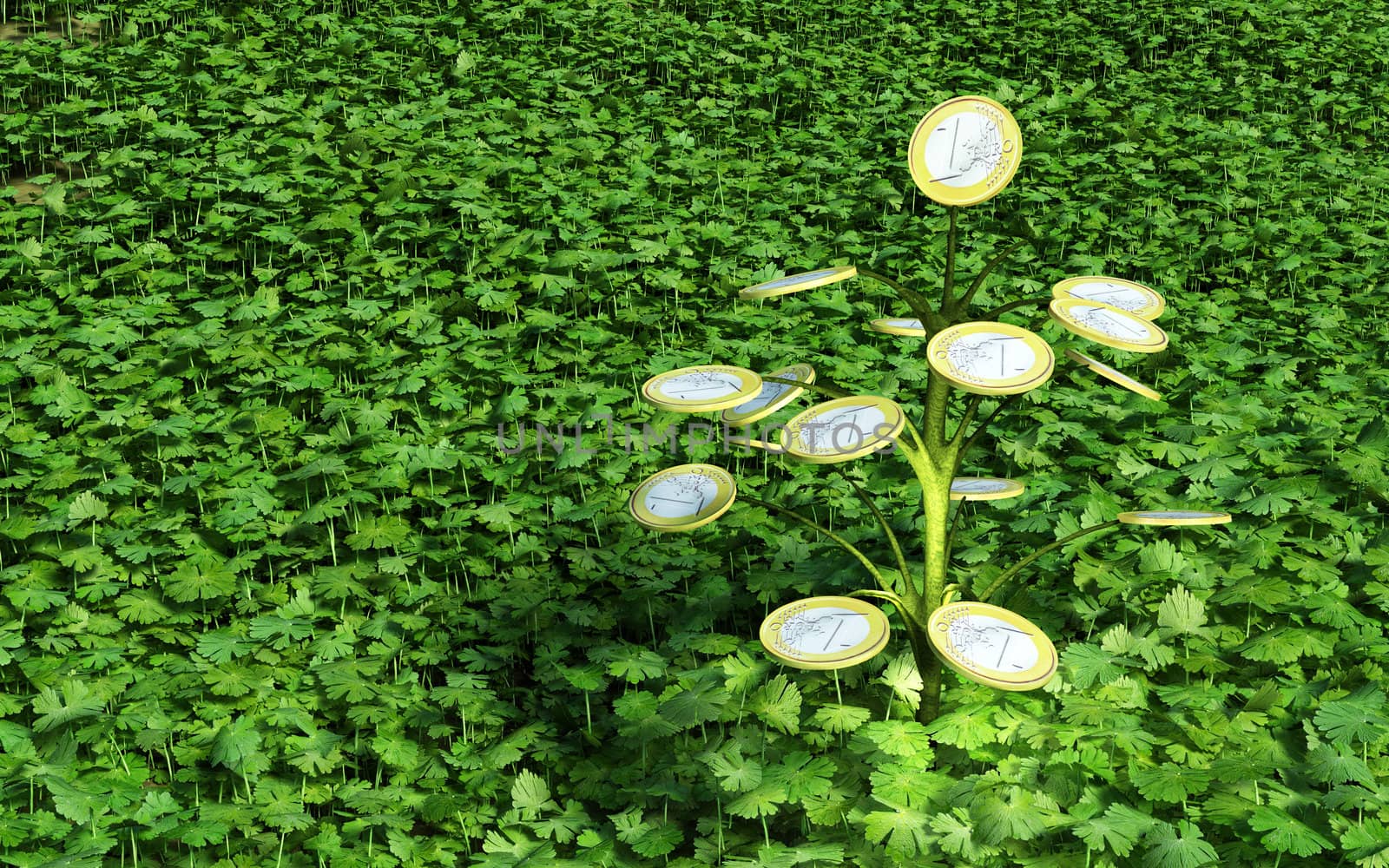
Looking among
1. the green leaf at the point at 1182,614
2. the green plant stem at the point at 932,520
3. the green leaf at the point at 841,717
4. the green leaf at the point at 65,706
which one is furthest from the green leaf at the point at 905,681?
the green leaf at the point at 65,706

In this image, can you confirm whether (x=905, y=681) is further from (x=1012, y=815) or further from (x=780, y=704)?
(x=1012, y=815)

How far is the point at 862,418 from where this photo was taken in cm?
263

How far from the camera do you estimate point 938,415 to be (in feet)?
9.62

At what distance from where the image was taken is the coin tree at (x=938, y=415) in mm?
2535

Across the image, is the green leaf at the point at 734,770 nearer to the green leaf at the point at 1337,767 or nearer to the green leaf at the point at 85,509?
the green leaf at the point at 1337,767

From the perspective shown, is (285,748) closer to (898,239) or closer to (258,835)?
(258,835)

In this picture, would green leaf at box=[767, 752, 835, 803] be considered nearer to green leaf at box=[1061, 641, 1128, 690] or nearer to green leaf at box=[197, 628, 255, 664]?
green leaf at box=[1061, 641, 1128, 690]

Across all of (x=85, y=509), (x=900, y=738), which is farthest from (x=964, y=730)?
(x=85, y=509)

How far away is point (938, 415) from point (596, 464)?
1916 mm

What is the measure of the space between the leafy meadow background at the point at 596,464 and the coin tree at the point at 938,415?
39 centimetres

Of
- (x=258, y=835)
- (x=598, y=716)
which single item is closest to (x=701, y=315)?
(x=598, y=716)

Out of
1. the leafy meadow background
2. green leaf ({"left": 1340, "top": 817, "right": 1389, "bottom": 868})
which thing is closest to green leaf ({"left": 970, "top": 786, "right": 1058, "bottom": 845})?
the leafy meadow background

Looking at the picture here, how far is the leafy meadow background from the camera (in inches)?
119

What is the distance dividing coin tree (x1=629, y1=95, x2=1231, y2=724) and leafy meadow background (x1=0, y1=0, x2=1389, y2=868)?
0.39 metres
